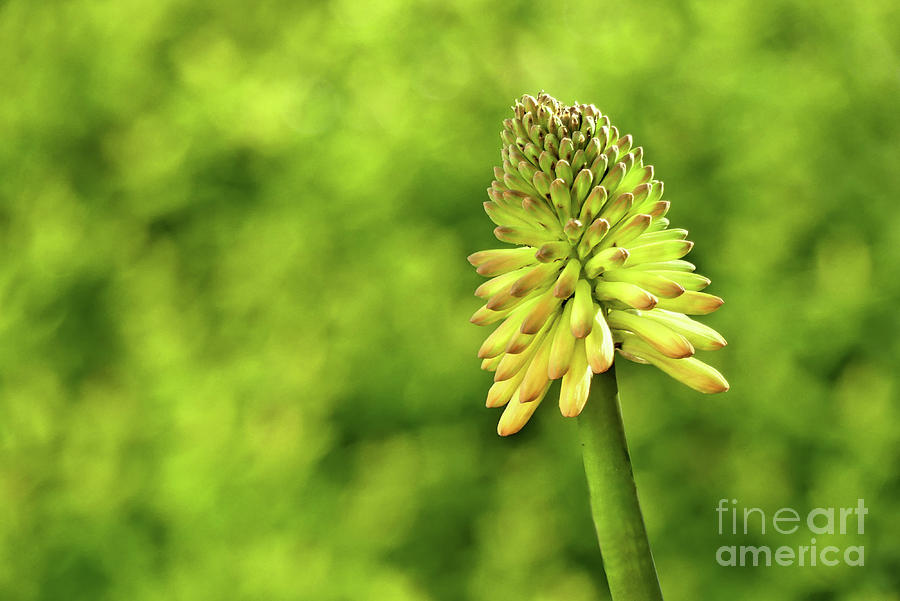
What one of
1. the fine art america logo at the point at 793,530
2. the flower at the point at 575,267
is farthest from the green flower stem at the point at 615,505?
the fine art america logo at the point at 793,530

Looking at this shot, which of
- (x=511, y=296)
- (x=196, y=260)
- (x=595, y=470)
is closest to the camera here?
(x=595, y=470)

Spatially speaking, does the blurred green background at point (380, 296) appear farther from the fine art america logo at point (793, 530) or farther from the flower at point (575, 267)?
the flower at point (575, 267)

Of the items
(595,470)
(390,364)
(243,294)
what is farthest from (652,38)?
(595,470)

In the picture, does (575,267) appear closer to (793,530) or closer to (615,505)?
(615,505)

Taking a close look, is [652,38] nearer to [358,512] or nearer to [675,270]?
[358,512]

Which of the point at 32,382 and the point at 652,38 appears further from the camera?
the point at 652,38

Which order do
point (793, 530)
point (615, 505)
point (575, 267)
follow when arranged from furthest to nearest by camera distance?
point (793, 530)
point (575, 267)
point (615, 505)

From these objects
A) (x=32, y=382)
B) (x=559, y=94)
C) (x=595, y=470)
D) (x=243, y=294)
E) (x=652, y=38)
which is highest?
(x=652, y=38)

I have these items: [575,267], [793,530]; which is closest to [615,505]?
[575,267]
